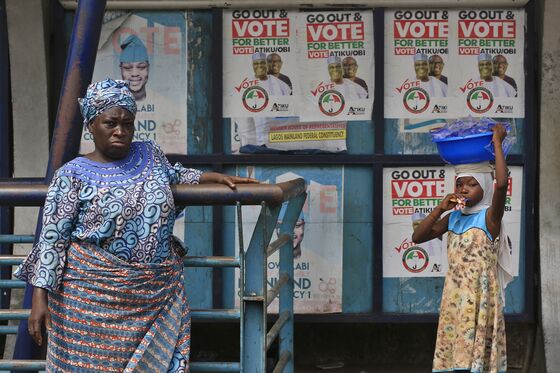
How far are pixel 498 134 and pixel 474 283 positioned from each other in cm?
67

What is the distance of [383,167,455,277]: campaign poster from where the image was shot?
236 inches

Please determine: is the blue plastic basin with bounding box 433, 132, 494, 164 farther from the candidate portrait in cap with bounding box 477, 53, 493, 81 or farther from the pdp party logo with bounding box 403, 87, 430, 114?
the candidate portrait in cap with bounding box 477, 53, 493, 81

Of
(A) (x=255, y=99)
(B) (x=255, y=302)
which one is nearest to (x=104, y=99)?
(B) (x=255, y=302)

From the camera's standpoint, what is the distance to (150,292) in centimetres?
360

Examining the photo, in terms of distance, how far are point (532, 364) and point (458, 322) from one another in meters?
1.88

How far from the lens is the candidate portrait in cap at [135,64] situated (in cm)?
605

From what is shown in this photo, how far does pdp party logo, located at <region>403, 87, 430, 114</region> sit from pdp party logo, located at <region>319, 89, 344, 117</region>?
1.26ft

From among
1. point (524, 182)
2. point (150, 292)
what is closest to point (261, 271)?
point (150, 292)

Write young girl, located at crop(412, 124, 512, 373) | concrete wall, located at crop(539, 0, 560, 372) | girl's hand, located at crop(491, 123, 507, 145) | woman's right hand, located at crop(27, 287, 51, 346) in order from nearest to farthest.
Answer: woman's right hand, located at crop(27, 287, 51, 346)
girl's hand, located at crop(491, 123, 507, 145)
young girl, located at crop(412, 124, 512, 373)
concrete wall, located at crop(539, 0, 560, 372)

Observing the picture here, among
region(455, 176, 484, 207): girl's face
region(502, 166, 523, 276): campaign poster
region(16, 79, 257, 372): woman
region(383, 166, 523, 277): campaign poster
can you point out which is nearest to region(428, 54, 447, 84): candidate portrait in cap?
region(383, 166, 523, 277): campaign poster

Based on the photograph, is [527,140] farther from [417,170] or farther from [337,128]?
[337,128]

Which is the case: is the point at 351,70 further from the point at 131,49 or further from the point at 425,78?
the point at 131,49

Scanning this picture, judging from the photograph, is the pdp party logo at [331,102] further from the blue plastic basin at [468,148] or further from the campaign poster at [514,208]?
the blue plastic basin at [468,148]

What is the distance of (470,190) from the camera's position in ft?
14.8
